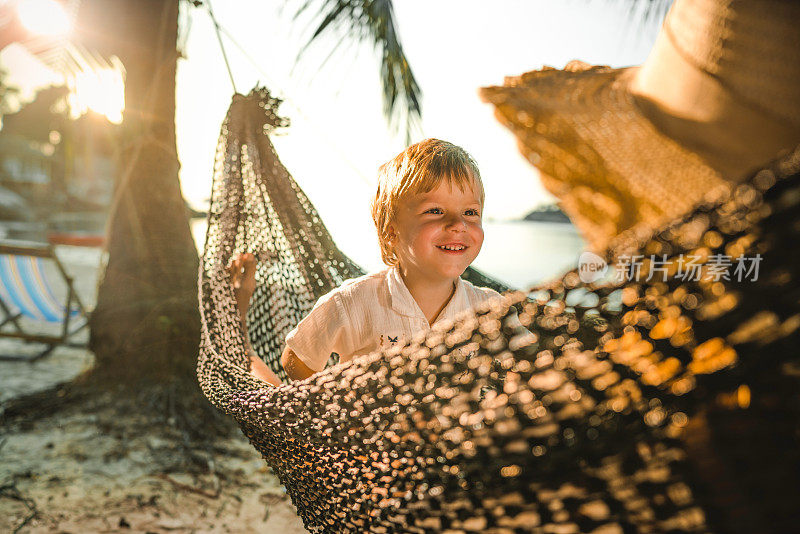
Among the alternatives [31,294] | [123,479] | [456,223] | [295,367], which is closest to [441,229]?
[456,223]

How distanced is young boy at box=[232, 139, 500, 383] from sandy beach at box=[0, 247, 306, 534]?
70cm

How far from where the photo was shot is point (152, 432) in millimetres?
1989

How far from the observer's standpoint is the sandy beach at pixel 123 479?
1.49 m

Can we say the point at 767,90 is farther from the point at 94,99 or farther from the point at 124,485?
the point at 94,99

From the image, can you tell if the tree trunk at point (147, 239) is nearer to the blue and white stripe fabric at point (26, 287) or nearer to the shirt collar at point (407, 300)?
the blue and white stripe fabric at point (26, 287)

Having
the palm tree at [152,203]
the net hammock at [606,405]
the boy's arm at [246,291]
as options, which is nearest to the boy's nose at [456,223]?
the net hammock at [606,405]

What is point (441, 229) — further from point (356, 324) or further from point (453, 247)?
point (356, 324)

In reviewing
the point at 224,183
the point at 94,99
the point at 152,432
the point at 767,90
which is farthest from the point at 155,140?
the point at 767,90

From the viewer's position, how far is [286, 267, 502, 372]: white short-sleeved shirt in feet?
3.64

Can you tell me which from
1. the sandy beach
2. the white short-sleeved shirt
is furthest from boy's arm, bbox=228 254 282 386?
the sandy beach

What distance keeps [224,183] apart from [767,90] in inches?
52.1

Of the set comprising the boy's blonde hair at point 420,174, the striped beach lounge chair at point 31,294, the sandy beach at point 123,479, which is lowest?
the sandy beach at point 123,479

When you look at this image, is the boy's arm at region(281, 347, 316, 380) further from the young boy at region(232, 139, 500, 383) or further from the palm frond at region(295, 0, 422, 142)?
the palm frond at region(295, 0, 422, 142)

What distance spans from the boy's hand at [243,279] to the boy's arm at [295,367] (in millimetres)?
213
